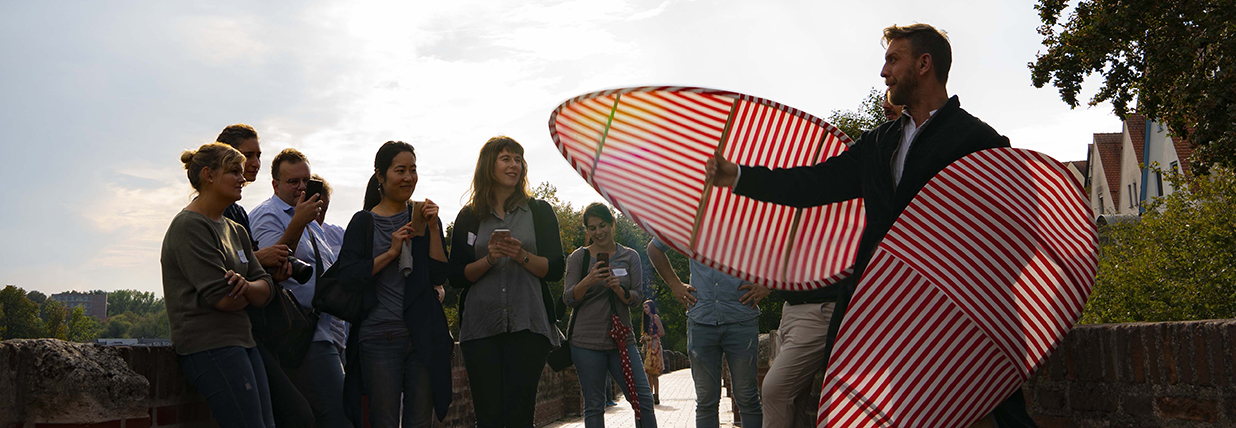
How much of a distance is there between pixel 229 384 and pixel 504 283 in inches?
67.7

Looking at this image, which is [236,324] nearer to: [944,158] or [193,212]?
[193,212]

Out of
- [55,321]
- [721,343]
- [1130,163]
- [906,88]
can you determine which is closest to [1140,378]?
[906,88]

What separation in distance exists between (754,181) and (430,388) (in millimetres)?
2094

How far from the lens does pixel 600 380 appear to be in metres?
6.28

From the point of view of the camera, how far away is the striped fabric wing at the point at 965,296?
3.20 meters

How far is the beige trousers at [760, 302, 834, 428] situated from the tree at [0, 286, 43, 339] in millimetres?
125520

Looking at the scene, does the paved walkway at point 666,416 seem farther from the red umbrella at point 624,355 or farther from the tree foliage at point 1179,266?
the tree foliage at point 1179,266

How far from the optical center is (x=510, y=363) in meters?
4.98

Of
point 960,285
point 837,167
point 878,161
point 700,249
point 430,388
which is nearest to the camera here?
point 960,285

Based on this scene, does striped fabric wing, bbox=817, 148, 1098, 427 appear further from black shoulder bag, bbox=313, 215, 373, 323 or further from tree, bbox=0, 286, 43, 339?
tree, bbox=0, 286, 43, 339

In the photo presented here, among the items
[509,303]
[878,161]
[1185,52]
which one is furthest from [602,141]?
[1185,52]

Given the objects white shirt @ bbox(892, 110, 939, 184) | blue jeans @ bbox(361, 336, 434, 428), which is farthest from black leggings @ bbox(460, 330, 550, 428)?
white shirt @ bbox(892, 110, 939, 184)

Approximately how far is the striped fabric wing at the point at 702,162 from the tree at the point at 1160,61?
8956 mm

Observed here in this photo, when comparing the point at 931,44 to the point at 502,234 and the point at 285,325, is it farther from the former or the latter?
the point at 285,325
